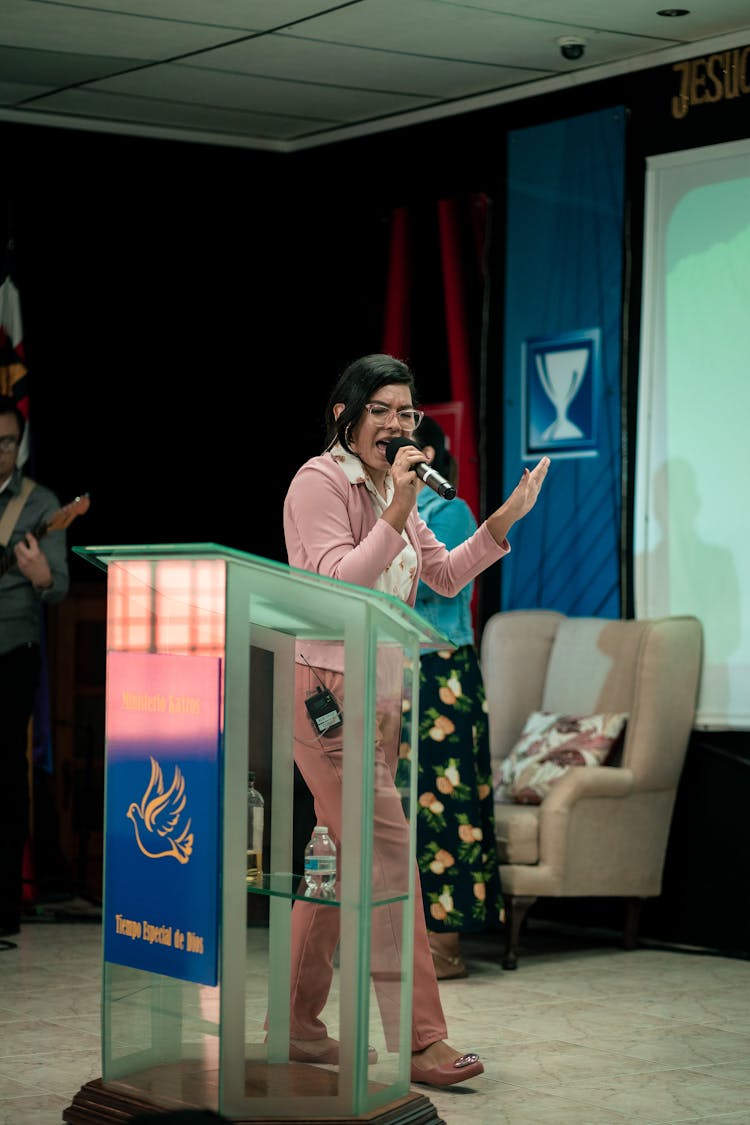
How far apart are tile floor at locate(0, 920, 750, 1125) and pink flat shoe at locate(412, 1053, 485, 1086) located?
0.17ft

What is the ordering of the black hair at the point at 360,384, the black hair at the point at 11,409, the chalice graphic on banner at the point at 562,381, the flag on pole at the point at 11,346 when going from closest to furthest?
the black hair at the point at 360,384 < the black hair at the point at 11,409 < the chalice graphic on banner at the point at 562,381 < the flag on pole at the point at 11,346

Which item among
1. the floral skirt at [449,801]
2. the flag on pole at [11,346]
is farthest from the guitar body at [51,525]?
the floral skirt at [449,801]

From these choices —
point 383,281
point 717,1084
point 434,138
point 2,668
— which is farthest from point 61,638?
point 717,1084

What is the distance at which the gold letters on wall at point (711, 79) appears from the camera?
627 centimetres

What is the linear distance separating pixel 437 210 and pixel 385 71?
30.6 inches

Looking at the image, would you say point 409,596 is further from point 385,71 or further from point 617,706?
point 385,71

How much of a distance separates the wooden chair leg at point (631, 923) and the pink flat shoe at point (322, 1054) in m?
3.00

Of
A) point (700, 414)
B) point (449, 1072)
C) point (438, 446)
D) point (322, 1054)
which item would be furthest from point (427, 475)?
point (700, 414)

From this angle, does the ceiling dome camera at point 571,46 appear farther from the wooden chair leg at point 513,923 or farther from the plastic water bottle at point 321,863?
the plastic water bottle at point 321,863

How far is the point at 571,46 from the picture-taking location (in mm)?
Answer: 6391

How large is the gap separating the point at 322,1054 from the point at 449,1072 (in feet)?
2.51

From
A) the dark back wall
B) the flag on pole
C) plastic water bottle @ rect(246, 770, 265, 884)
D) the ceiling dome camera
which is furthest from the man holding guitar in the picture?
plastic water bottle @ rect(246, 770, 265, 884)

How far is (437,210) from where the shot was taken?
7.50m

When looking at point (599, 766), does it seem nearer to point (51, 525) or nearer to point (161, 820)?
point (51, 525)
